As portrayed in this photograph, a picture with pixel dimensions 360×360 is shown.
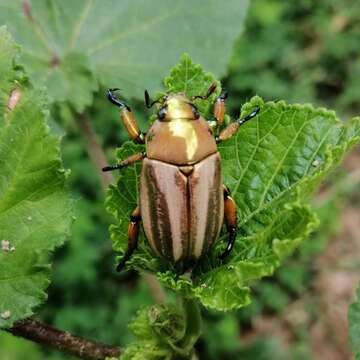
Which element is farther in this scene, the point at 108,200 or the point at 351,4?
the point at 351,4

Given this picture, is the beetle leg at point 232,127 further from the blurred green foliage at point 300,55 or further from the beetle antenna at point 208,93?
the blurred green foliage at point 300,55

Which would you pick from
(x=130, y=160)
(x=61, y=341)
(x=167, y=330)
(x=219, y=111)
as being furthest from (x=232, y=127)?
(x=61, y=341)

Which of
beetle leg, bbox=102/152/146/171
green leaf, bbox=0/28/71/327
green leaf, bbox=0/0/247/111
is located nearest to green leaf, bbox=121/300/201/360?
green leaf, bbox=0/28/71/327

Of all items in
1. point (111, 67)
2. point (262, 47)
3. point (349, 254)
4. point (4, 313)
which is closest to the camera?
point (4, 313)

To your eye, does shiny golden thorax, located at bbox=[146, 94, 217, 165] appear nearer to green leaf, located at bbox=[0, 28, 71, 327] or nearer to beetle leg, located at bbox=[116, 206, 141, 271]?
beetle leg, located at bbox=[116, 206, 141, 271]

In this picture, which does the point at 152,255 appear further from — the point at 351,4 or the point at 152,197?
the point at 351,4

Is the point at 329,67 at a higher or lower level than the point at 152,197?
lower

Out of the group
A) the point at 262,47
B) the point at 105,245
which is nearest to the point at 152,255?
the point at 105,245
